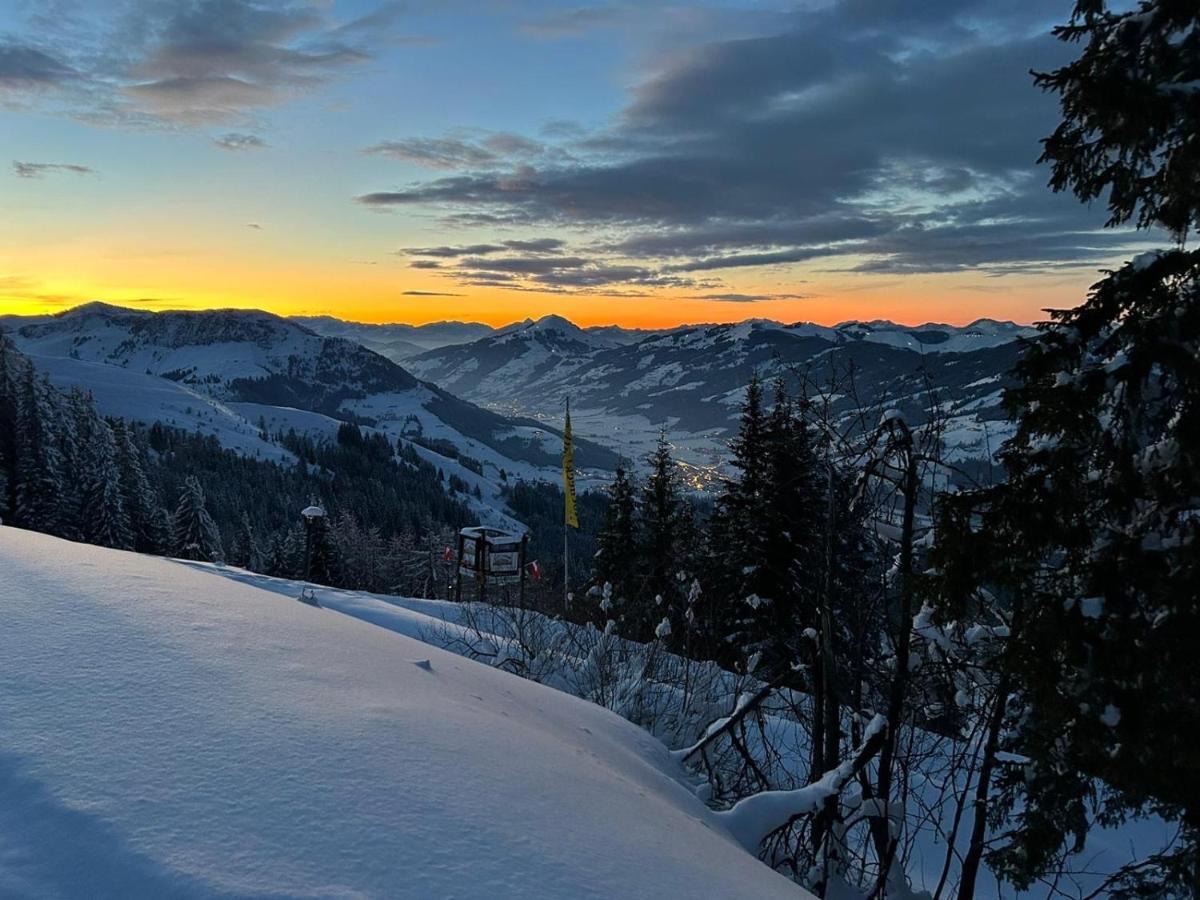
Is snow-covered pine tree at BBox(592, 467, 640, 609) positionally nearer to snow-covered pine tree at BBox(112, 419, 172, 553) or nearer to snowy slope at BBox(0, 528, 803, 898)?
snowy slope at BBox(0, 528, 803, 898)

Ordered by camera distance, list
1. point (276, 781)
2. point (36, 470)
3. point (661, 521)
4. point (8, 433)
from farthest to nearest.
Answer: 1. point (8, 433)
2. point (36, 470)
3. point (661, 521)
4. point (276, 781)

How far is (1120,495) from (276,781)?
5.14 m

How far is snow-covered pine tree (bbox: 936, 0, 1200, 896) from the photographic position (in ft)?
14.5

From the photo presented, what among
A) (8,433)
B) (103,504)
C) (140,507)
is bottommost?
(140,507)

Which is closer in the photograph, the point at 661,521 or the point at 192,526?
the point at 661,521

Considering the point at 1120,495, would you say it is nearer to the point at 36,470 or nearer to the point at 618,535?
the point at 618,535

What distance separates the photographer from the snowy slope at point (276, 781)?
6.10ft

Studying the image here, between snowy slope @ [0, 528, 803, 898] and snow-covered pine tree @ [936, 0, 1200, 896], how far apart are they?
2560 mm

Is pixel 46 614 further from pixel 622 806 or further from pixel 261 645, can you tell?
pixel 622 806

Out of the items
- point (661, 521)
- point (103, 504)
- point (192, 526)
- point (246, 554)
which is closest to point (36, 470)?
point (103, 504)

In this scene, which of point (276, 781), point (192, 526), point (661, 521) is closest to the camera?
point (276, 781)

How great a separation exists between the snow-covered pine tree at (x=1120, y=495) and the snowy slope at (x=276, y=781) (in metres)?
2.56

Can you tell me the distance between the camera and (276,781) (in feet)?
7.50

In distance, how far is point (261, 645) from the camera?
3762mm
